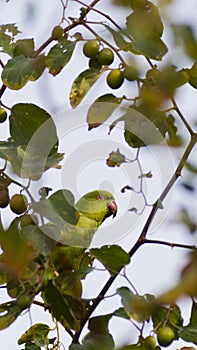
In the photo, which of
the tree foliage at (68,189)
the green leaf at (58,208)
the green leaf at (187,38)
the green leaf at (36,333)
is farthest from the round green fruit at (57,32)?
the green leaf at (187,38)

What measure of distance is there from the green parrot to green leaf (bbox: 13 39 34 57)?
0.89 ft

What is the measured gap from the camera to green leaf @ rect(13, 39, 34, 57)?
1.29m

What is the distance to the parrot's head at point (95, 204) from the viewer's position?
47.9 inches

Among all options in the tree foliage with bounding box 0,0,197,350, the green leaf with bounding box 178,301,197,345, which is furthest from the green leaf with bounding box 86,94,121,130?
the green leaf with bounding box 178,301,197,345

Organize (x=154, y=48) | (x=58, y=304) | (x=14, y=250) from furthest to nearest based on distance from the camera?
(x=58, y=304) → (x=154, y=48) → (x=14, y=250)

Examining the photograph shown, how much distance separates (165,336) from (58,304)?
0.52 feet

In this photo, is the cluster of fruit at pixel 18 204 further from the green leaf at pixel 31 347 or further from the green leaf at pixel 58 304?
the green leaf at pixel 31 347

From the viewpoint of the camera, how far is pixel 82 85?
116cm

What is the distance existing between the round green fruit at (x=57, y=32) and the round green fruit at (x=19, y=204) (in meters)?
0.29

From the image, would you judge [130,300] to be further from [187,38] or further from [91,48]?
[187,38]

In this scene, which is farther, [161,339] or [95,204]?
[95,204]

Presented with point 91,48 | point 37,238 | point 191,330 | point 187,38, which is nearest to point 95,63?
point 91,48

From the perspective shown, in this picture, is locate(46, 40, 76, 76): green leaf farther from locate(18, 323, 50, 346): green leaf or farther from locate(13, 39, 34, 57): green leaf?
locate(18, 323, 50, 346): green leaf

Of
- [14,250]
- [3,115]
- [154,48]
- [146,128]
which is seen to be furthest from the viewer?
[3,115]
